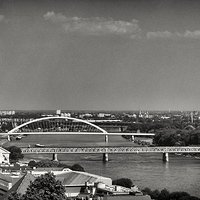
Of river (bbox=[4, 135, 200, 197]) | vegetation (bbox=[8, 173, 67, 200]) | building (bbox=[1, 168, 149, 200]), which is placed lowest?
river (bbox=[4, 135, 200, 197])

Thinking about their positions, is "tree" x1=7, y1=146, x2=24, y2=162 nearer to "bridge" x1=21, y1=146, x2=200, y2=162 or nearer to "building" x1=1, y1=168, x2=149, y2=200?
"bridge" x1=21, y1=146, x2=200, y2=162

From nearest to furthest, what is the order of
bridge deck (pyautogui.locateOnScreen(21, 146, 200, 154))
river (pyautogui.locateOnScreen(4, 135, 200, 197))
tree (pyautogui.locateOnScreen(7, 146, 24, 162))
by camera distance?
river (pyautogui.locateOnScreen(4, 135, 200, 197)) → tree (pyautogui.locateOnScreen(7, 146, 24, 162)) → bridge deck (pyautogui.locateOnScreen(21, 146, 200, 154))

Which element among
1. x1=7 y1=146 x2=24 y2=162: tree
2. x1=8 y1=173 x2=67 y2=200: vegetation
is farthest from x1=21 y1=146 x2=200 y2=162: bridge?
x1=8 y1=173 x2=67 y2=200: vegetation

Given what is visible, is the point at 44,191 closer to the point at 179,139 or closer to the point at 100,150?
the point at 100,150

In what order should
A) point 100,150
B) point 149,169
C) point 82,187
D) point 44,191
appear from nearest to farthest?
point 44,191, point 82,187, point 149,169, point 100,150

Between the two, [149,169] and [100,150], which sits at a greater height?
[100,150]

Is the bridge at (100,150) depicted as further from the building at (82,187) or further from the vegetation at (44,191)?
the vegetation at (44,191)

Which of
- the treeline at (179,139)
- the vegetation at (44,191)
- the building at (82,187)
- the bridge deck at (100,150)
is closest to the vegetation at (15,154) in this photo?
the bridge deck at (100,150)

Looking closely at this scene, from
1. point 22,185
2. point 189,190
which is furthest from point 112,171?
point 22,185

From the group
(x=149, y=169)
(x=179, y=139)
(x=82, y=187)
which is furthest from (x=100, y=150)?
(x=82, y=187)

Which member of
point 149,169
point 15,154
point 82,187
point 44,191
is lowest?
point 149,169
